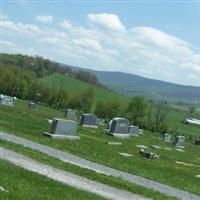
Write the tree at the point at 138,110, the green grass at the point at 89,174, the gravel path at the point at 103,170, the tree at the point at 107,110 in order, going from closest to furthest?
the green grass at the point at 89,174, the gravel path at the point at 103,170, the tree at the point at 138,110, the tree at the point at 107,110

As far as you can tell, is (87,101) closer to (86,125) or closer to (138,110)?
(138,110)

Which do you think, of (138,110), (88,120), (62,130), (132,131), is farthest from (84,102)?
(62,130)

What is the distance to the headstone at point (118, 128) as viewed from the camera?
43125 millimetres

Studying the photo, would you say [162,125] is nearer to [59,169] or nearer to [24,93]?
[24,93]

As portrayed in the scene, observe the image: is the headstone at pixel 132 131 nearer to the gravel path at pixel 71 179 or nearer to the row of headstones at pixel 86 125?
the row of headstones at pixel 86 125

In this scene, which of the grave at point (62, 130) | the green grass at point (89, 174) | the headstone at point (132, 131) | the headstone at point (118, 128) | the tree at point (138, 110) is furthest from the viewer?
the tree at point (138, 110)

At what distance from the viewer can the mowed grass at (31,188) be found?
40.9 feet

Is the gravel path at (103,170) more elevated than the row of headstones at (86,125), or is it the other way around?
the row of headstones at (86,125)

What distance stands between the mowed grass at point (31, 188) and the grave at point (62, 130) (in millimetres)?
15143

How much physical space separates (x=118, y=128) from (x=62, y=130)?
39.4ft

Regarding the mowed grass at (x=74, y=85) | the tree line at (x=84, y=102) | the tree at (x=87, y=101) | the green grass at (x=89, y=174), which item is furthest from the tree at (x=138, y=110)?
the green grass at (x=89, y=174)

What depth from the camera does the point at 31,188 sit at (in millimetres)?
13578

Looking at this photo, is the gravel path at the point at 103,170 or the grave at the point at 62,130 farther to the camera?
the grave at the point at 62,130

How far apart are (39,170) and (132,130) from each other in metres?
31.9
